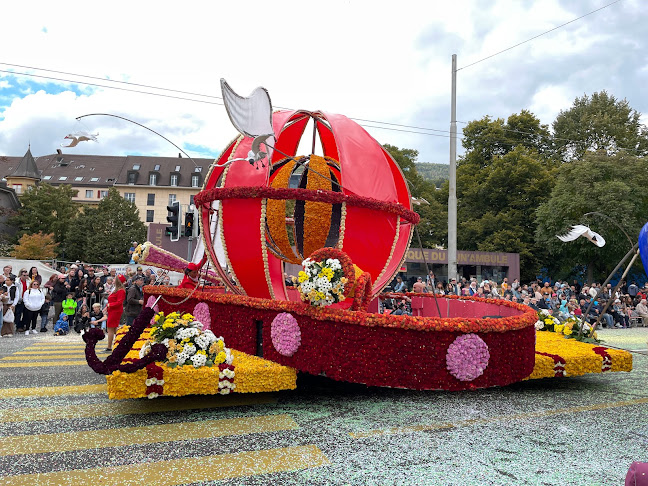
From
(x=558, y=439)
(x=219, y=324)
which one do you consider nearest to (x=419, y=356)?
(x=558, y=439)

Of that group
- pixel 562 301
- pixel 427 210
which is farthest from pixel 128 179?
pixel 562 301

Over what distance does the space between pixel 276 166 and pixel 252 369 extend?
16.2ft

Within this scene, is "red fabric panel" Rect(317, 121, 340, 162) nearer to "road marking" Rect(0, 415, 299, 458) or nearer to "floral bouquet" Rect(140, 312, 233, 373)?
"floral bouquet" Rect(140, 312, 233, 373)

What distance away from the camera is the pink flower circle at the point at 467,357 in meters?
6.18

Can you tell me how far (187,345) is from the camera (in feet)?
19.7

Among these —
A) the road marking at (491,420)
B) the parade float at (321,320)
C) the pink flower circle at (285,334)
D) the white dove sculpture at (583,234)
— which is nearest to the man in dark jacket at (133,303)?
the parade float at (321,320)

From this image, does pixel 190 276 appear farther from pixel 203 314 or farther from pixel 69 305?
pixel 69 305

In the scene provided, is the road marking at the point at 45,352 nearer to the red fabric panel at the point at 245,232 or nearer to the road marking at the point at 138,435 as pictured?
the red fabric panel at the point at 245,232

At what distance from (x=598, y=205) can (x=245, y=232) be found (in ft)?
91.9

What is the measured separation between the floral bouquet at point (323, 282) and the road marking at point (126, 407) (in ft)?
5.19

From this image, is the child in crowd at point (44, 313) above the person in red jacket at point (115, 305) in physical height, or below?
below

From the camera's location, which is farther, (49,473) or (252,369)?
(252,369)

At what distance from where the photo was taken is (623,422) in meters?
5.83

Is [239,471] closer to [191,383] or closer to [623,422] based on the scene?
[191,383]
